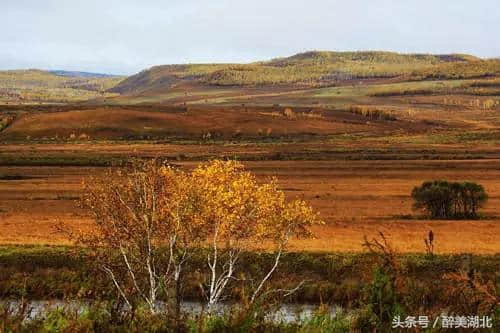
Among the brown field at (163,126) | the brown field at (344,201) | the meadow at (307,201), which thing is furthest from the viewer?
the brown field at (163,126)

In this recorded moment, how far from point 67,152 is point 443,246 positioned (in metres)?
94.4

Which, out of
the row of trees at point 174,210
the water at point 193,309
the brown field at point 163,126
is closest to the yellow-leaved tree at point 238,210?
the row of trees at point 174,210

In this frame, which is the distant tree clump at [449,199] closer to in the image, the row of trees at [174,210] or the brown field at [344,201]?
the brown field at [344,201]

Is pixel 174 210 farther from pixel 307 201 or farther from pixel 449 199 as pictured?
pixel 307 201

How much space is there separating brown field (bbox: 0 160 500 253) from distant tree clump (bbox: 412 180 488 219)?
1780 mm

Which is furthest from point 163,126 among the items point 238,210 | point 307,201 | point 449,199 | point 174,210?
point 174,210

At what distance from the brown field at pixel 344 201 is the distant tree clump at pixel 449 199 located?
5.84 ft

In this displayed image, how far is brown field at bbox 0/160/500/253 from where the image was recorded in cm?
4612

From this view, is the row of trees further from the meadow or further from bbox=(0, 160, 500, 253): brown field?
bbox=(0, 160, 500, 253): brown field

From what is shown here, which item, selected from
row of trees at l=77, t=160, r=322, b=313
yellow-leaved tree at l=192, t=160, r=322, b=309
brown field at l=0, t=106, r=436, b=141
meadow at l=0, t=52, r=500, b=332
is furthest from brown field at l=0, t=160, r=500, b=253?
brown field at l=0, t=106, r=436, b=141

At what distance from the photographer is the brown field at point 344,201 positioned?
46.1 m

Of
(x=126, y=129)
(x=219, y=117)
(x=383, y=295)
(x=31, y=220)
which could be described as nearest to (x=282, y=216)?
(x=383, y=295)

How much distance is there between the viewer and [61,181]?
83.9 m

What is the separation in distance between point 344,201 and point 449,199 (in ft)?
40.3
